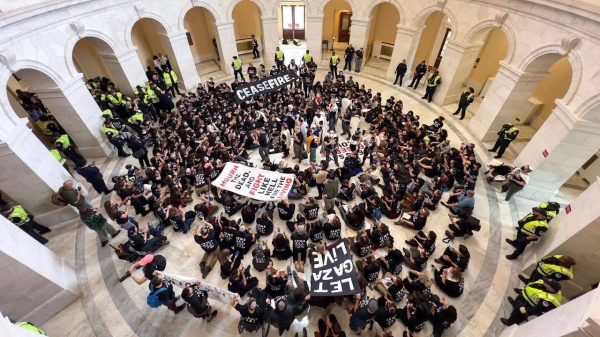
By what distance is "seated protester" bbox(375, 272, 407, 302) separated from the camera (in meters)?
6.23

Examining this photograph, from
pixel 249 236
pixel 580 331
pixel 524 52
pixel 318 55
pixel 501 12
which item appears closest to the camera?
pixel 580 331

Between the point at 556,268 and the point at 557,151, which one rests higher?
the point at 557,151

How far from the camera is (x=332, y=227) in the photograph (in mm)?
7414

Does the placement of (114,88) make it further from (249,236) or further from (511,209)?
(511,209)

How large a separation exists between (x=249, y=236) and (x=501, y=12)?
12.8 meters

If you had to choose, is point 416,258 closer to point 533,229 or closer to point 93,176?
point 533,229

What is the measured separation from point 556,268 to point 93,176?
13055 mm

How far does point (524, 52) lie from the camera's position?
10.1 metres

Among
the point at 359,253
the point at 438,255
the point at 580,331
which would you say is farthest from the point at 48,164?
the point at 580,331

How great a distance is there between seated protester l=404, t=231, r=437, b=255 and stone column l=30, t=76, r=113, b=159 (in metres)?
12.4

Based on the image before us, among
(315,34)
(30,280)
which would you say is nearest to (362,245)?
(30,280)

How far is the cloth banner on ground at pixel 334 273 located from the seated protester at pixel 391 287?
1190 millimetres

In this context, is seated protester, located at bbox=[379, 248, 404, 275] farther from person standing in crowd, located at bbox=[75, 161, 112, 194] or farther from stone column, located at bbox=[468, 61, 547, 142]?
person standing in crowd, located at bbox=[75, 161, 112, 194]

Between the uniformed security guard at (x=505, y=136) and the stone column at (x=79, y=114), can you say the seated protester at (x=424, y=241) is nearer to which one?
the uniformed security guard at (x=505, y=136)
